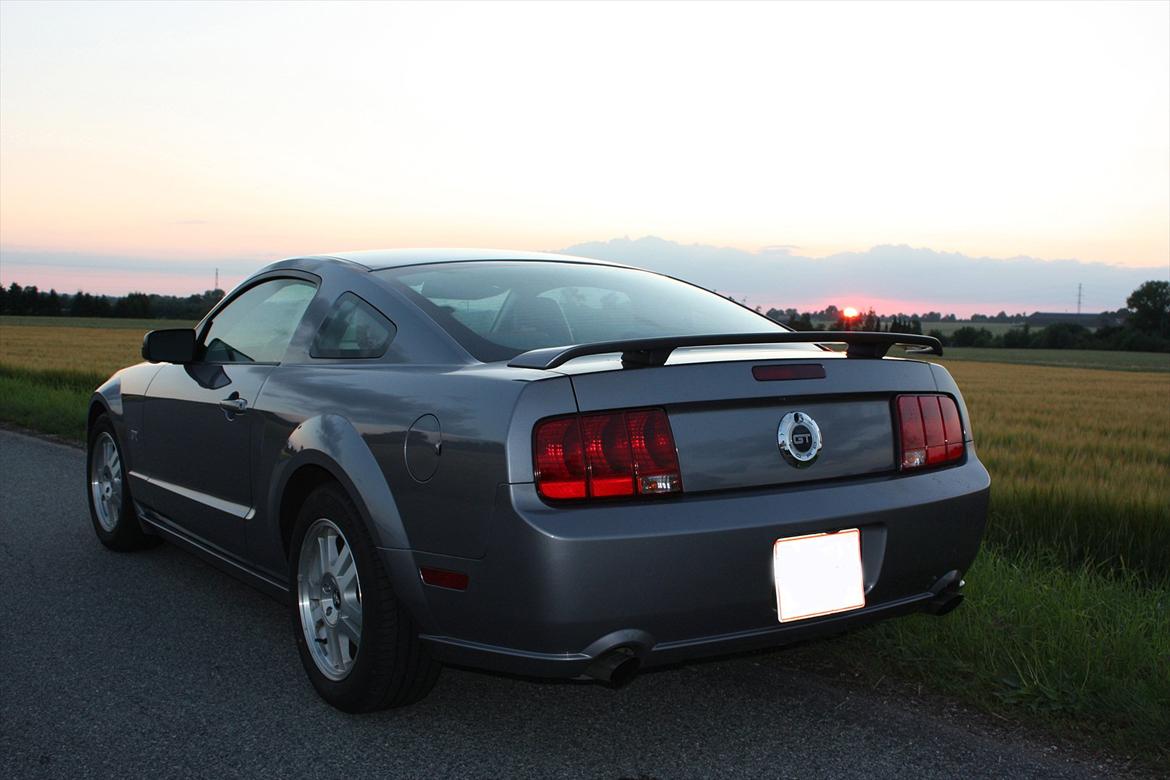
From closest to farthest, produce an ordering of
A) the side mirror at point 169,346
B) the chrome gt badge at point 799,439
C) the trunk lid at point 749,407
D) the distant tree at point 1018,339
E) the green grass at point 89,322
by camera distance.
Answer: the trunk lid at point 749,407
the chrome gt badge at point 799,439
the side mirror at point 169,346
the green grass at point 89,322
the distant tree at point 1018,339

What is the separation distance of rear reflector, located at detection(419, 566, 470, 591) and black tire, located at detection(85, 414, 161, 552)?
283 centimetres

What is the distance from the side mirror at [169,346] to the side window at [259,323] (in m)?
0.10

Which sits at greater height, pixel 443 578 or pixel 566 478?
pixel 566 478

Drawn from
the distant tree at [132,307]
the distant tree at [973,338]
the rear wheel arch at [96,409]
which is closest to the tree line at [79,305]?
the distant tree at [132,307]

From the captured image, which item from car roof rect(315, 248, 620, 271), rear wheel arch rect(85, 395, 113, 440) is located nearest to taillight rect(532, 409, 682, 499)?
car roof rect(315, 248, 620, 271)

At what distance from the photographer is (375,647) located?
9.86ft

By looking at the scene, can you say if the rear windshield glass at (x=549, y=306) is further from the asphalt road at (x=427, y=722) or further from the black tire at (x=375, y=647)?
the asphalt road at (x=427, y=722)

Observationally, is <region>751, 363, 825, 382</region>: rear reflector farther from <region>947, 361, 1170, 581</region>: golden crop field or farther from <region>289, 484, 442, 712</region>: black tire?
<region>947, 361, 1170, 581</region>: golden crop field

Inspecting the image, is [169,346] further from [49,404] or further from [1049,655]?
[49,404]

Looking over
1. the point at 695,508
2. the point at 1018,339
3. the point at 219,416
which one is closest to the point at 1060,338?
the point at 1018,339

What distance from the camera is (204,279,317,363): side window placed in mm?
3875

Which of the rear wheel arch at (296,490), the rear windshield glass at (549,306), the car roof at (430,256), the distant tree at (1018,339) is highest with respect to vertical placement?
the car roof at (430,256)

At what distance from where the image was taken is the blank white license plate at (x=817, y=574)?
2.71 meters

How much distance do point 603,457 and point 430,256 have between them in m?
1.62
